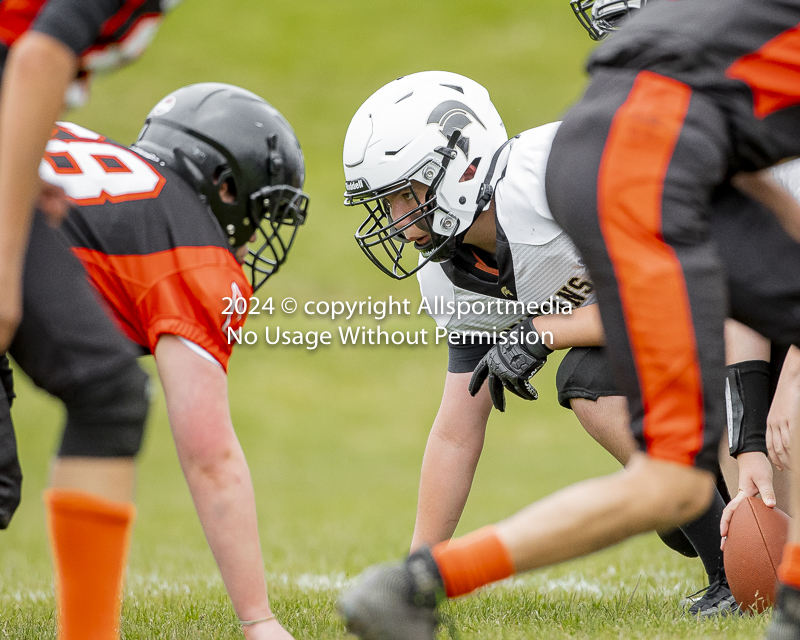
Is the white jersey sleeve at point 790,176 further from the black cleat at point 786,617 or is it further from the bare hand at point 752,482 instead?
the black cleat at point 786,617

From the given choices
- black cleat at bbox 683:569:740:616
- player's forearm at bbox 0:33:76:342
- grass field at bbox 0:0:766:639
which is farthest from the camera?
grass field at bbox 0:0:766:639

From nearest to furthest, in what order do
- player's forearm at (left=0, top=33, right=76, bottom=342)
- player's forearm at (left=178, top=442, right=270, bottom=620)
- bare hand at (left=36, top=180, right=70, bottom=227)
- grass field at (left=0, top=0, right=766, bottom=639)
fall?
player's forearm at (left=0, top=33, right=76, bottom=342) < bare hand at (left=36, top=180, right=70, bottom=227) < player's forearm at (left=178, top=442, right=270, bottom=620) < grass field at (left=0, top=0, right=766, bottom=639)

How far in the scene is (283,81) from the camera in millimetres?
25094

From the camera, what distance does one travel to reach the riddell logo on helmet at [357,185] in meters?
3.19

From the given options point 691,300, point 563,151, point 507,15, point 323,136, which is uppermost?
point 563,151

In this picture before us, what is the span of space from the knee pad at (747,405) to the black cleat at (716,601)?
17.5 inches

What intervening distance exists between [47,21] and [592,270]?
116cm

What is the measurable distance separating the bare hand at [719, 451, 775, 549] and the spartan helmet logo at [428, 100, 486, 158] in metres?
1.33

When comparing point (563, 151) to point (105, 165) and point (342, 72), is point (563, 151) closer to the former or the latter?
point (105, 165)

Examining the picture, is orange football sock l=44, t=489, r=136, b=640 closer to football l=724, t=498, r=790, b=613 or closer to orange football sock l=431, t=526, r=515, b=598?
orange football sock l=431, t=526, r=515, b=598

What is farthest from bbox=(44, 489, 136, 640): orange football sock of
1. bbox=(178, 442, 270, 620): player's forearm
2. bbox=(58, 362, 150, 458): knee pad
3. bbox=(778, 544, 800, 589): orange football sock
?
bbox=(778, 544, 800, 589): orange football sock

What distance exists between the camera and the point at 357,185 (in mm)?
3199

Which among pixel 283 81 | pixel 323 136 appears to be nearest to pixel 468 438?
pixel 323 136

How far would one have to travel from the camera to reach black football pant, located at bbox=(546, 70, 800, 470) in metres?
1.87
